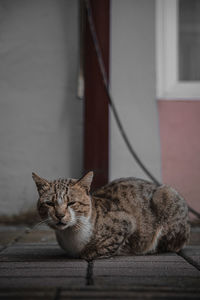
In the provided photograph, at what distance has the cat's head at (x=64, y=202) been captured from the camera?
2750 millimetres

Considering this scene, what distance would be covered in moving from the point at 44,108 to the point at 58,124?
0.79ft

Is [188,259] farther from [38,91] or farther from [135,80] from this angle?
[38,91]

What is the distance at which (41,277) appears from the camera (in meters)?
2.27

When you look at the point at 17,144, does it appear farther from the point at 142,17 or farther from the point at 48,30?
the point at 142,17

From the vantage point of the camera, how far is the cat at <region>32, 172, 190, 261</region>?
283 centimetres

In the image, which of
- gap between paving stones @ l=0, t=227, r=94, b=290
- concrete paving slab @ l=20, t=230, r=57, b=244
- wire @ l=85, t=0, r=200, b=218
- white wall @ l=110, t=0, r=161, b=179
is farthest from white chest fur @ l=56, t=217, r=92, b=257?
white wall @ l=110, t=0, r=161, b=179

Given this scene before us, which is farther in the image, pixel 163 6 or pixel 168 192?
pixel 163 6

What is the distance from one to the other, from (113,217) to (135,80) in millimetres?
2253

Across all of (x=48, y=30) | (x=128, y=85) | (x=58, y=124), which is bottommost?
(x=58, y=124)

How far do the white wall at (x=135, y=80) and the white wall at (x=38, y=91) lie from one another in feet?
1.61

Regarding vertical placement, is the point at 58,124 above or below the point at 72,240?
above

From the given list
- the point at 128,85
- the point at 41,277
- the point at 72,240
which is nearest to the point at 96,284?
the point at 41,277

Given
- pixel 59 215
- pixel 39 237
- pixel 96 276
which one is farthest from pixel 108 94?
pixel 96 276

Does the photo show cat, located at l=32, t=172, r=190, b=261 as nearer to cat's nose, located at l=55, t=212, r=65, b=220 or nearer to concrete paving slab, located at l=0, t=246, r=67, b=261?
cat's nose, located at l=55, t=212, r=65, b=220
